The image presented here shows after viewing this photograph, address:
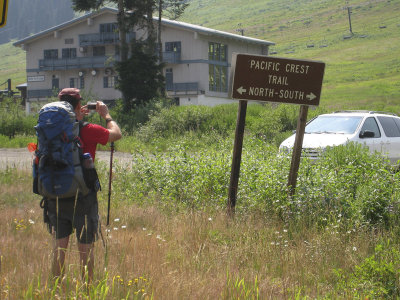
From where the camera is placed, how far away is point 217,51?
189 ft

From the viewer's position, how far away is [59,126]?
16.7 feet

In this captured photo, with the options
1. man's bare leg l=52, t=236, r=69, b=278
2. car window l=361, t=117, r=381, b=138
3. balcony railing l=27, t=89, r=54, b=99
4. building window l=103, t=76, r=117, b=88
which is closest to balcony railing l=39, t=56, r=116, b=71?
building window l=103, t=76, r=117, b=88

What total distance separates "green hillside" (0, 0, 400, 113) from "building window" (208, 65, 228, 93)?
9221mm

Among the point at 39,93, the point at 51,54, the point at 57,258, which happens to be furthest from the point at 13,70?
the point at 57,258

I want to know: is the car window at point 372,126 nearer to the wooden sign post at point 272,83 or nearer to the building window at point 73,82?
the wooden sign post at point 272,83

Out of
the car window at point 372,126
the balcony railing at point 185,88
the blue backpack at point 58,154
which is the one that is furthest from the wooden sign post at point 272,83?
the balcony railing at point 185,88

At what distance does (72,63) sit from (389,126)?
4731cm

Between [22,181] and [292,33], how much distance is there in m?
139

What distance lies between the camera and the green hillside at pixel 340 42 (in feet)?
228

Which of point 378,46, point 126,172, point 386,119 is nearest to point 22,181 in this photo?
point 126,172

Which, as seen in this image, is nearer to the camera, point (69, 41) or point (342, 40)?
point (69, 41)

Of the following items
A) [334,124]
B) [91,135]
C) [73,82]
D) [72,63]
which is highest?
[72,63]

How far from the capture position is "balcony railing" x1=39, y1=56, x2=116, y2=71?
59219mm

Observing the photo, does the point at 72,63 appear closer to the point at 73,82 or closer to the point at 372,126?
the point at 73,82
